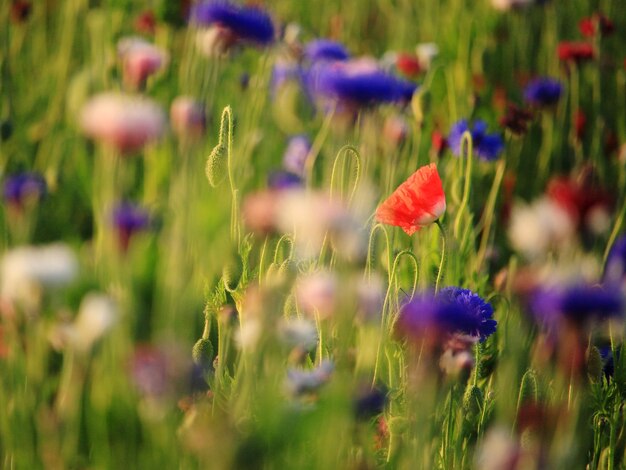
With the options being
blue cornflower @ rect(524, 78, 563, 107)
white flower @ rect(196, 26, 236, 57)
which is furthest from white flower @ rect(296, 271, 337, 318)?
blue cornflower @ rect(524, 78, 563, 107)

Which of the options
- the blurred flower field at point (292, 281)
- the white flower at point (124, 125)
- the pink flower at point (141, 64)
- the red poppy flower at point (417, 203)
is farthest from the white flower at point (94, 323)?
the pink flower at point (141, 64)

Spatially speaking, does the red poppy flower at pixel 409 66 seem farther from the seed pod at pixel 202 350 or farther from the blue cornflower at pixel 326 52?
the seed pod at pixel 202 350

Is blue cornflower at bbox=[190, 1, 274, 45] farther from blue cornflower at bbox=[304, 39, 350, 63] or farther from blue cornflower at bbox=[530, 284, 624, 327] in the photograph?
blue cornflower at bbox=[530, 284, 624, 327]

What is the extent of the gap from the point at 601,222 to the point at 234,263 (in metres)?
0.37

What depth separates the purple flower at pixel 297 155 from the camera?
1.58 metres

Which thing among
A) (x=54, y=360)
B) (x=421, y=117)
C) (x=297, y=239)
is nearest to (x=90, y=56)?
(x=421, y=117)

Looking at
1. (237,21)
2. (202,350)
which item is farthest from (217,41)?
(202,350)

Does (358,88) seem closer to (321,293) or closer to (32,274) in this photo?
(321,293)

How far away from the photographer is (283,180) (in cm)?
139

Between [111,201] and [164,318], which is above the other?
[111,201]

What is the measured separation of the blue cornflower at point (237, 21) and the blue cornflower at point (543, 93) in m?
0.70

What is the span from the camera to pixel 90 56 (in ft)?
7.27

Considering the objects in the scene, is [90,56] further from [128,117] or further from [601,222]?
[601,222]

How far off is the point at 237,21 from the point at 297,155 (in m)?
0.44
